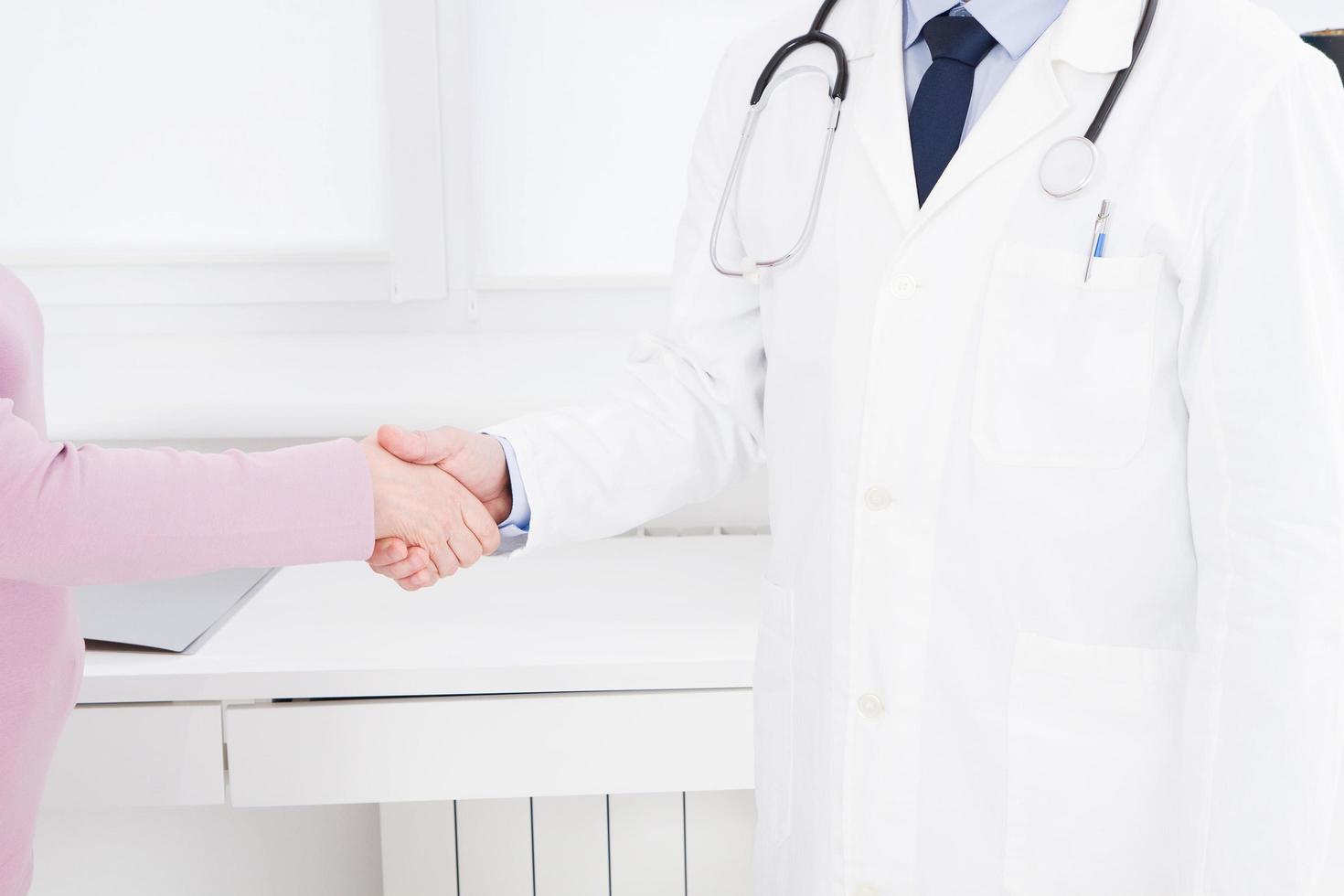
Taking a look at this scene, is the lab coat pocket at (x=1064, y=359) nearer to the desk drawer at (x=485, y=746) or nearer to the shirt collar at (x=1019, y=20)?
the shirt collar at (x=1019, y=20)

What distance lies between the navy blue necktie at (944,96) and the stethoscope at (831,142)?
0.07m

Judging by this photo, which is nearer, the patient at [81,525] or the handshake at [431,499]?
the patient at [81,525]

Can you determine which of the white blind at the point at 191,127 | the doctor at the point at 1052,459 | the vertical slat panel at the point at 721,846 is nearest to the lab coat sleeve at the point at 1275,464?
the doctor at the point at 1052,459

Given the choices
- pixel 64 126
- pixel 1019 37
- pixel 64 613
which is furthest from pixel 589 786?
pixel 64 126

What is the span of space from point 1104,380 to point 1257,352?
0.31 feet

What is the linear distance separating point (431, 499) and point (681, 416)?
0.81ft

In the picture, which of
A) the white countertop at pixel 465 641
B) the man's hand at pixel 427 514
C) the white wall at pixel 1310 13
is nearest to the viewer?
the man's hand at pixel 427 514

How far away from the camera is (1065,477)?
76cm

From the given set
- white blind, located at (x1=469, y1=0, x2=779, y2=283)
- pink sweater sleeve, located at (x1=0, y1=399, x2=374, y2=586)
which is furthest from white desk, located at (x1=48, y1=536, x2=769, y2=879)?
Result: white blind, located at (x1=469, y1=0, x2=779, y2=283)

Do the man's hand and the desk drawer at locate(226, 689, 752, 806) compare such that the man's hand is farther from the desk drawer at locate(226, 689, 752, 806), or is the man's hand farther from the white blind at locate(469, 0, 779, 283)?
the white blind at locate(469, 0, 779, 283)

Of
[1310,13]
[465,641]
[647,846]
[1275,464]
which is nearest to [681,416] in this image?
[465,641]

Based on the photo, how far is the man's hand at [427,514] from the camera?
3.38 ft

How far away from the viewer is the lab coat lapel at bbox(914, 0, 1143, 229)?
764 mm

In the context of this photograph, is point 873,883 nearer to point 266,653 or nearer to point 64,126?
point 266,653
